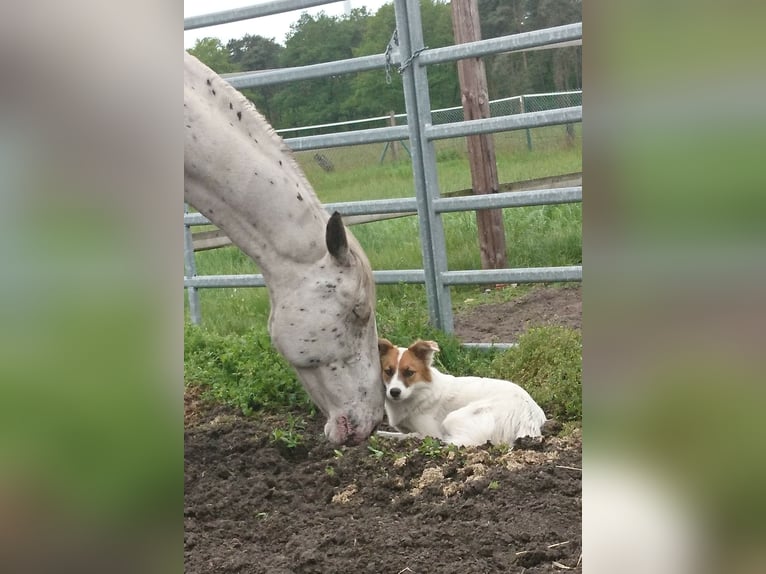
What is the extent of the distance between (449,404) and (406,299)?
7.70 feet

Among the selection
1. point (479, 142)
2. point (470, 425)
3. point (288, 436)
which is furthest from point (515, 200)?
point (479, 142)

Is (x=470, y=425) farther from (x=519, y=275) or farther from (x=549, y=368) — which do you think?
(x=519, y=275)

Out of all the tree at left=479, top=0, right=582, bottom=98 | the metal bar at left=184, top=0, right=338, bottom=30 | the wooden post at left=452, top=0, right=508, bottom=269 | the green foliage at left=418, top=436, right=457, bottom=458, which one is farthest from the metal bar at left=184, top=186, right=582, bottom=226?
the tree at left=479, top=0, right=582, bottom=98

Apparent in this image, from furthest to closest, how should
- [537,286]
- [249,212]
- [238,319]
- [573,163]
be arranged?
[573,163], [537,286], [238,319], [249,212]

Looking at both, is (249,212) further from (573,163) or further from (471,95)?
(573,163)

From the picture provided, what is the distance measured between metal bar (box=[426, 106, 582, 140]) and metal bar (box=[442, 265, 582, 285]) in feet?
2.64

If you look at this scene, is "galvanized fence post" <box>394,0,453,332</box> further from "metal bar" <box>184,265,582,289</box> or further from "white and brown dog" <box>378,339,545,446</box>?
"white and brown dog" <box>378,339,545,446</box>

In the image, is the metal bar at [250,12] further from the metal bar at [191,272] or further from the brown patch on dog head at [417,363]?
the brown patch on dog head at [417,363]
